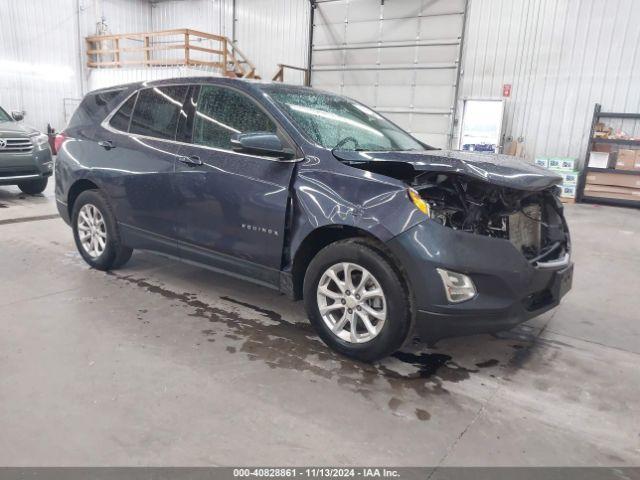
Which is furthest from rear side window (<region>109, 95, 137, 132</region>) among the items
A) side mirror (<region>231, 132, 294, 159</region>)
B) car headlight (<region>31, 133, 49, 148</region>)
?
car headlight (<region>31, 133, 49, 148</region>)

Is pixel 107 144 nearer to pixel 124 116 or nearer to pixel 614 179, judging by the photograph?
pixel 124 116

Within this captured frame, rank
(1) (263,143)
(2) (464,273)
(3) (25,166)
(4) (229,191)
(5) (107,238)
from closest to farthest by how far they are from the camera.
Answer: (2) (464,273) → (1) (263,143) → (4) (229,191) → (5) (107,238) → (3) (25,166)

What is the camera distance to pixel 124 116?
376cm

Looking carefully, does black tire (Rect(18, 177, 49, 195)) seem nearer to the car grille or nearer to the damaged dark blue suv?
the car grille

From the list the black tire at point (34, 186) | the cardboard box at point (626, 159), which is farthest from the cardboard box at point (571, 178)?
the black tire at point (34, 186)

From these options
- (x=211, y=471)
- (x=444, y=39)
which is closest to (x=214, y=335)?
(x=211, y=471)

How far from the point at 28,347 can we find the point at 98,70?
15436 millimetres

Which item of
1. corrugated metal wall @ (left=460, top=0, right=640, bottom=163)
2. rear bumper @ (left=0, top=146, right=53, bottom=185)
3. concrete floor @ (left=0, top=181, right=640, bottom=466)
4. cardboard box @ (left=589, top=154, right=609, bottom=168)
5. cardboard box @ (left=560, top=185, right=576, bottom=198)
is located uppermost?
corrugated metal wall @ (left=460, top=0, right=640, bottom=163)

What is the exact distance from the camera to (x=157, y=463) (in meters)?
1.82

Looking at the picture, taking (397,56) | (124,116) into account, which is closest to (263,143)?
(124,116)

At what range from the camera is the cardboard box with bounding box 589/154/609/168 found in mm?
9461

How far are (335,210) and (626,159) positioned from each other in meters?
8.83

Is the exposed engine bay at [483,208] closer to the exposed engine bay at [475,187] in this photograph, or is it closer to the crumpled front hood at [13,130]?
the exposed engine bay at [475,187]

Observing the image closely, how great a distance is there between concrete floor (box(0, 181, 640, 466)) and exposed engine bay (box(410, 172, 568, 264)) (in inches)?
26.4
